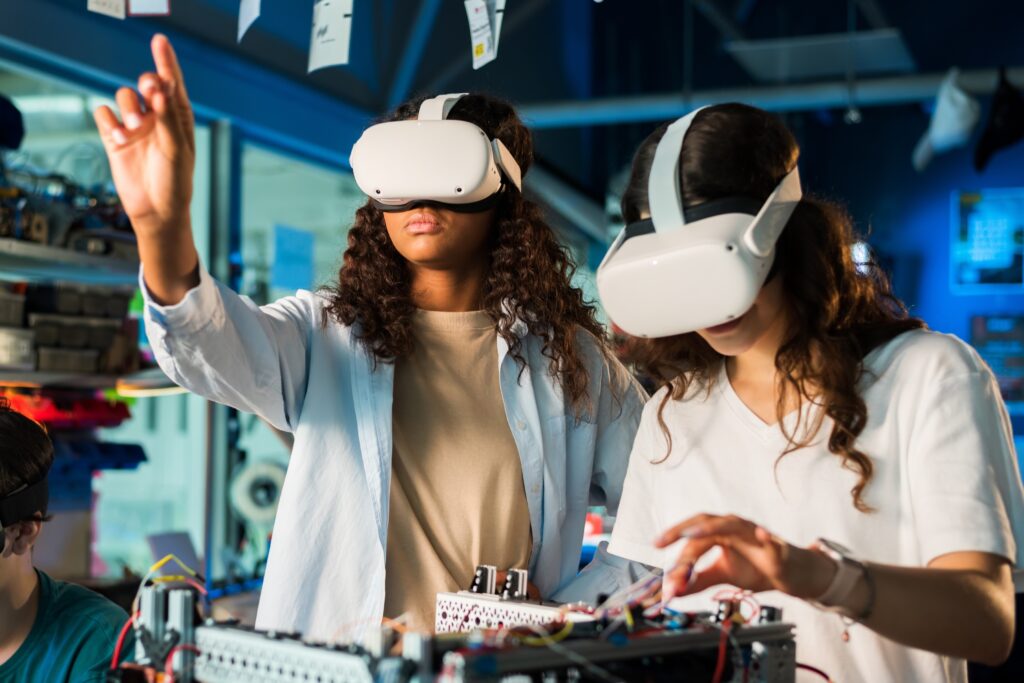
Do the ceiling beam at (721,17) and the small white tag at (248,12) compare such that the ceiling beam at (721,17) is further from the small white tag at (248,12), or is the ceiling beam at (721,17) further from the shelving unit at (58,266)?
the small white tag at (248,12)

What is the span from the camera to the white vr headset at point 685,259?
1240 mm

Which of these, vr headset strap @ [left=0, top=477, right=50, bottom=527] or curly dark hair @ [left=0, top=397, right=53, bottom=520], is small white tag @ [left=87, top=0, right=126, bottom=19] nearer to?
curly dark hair @ [left=0, top=397, right=53, bottom=520]

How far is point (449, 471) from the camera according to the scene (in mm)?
1888

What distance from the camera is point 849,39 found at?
20.5ft

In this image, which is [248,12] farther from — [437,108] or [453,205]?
[453,205]

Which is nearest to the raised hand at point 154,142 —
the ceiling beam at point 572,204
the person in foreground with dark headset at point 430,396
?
the person in foreground with dark headset at point 430,396

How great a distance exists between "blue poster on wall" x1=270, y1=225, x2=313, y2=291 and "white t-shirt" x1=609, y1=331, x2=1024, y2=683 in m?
4.71

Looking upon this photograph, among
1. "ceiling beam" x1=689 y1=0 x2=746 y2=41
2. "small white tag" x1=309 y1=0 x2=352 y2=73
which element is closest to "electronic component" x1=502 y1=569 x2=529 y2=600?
"small white tag" x1=309 y1=0 x2=352 y2=73

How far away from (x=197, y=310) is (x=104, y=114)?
269 mm

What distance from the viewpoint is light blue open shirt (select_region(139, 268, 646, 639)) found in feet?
5.91

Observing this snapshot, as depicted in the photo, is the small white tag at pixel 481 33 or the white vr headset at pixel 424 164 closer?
the white vr headset at pixel 424 164

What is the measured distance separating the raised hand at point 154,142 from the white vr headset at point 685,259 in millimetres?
483

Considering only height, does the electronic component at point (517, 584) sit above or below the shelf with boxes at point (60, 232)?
below

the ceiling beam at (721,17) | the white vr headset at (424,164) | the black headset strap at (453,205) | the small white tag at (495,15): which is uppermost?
the ceiling beam at (721,17)
